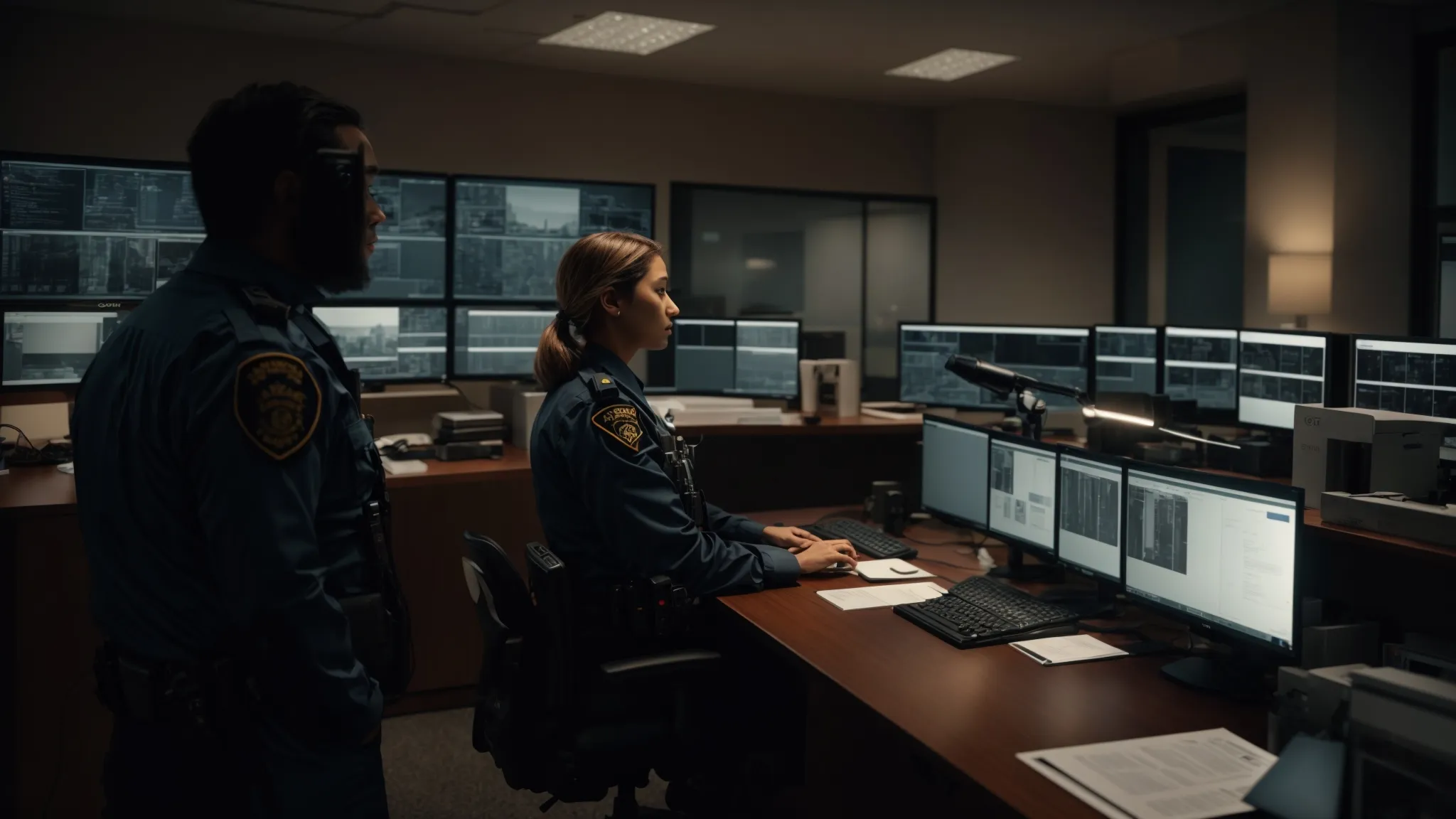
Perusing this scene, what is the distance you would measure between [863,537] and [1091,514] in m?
0.78

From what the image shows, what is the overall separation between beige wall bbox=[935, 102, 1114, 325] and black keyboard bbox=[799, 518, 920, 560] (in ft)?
11.9

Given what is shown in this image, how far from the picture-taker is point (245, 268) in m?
1.39

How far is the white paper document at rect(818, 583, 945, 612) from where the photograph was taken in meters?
2.38

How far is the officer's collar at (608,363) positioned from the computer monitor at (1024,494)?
96 centimetres

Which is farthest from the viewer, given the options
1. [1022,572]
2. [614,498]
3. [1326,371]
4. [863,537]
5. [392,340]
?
[392,340]

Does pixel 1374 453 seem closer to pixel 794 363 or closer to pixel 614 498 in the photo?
pixel 614 498

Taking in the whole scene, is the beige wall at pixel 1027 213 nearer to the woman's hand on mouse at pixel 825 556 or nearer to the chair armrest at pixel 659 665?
the woman's hand on mouse at pixel 825 556

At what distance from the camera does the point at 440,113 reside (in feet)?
17.2

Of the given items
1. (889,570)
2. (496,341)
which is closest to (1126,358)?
(889,570)

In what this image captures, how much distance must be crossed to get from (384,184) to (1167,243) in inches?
179

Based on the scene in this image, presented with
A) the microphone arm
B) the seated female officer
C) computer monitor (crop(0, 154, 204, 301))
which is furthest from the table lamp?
computer monitor (crop(0, 154, 204, 301))

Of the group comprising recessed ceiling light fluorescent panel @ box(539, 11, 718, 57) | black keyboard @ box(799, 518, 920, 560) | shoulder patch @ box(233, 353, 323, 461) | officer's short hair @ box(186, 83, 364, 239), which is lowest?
black keyboard @ box(799, 518, 920, 560)

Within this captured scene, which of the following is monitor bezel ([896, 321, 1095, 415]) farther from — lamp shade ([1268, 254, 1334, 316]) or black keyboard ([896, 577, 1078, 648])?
black keyboard ([896, 577, 1078, 648])

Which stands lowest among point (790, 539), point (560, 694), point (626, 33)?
point (560, 694)
